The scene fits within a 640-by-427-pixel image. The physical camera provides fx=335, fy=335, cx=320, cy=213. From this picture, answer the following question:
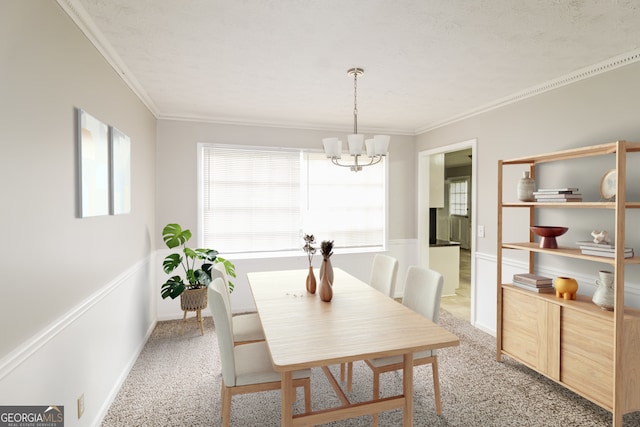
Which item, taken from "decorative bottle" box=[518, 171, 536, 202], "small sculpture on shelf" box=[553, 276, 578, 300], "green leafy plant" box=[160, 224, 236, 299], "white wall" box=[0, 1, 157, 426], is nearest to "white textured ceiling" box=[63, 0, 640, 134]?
"white wall" box=[0, 1, 157, 426]

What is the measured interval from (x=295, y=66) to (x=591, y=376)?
3.12 metres

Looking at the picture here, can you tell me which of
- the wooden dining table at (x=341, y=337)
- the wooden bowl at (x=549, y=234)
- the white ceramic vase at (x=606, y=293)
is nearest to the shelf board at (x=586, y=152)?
the wooden bowl at (x=549, y=234)

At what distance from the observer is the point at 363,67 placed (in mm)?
2713

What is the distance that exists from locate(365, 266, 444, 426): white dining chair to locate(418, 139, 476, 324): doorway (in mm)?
1719

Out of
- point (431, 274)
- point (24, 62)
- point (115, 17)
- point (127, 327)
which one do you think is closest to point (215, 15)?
point (115, 17)

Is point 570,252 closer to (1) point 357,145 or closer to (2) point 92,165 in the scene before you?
(1) point 357,145

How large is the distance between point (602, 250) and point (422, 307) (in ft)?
4.25

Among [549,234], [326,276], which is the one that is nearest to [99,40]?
[326,276]

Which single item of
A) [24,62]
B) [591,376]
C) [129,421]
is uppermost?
[24,62]

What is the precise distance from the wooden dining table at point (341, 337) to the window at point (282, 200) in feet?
7.02

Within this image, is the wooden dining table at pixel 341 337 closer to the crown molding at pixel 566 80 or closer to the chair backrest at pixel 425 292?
the chair backrest at pixel 425 292

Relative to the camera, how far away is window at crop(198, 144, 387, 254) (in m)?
4.38

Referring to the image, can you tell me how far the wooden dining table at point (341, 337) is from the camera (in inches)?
63.1

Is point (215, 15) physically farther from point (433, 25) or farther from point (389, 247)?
point (389, 247)
